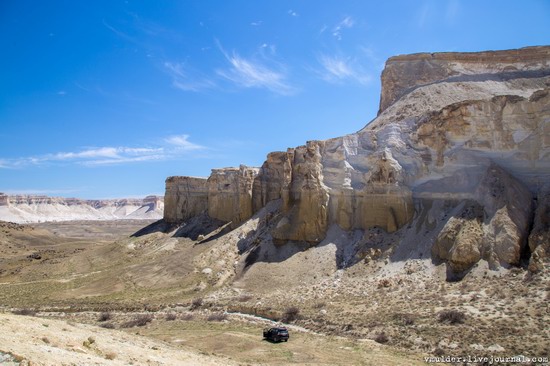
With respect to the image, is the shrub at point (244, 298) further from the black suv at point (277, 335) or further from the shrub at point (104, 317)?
the black suv at point (277, 335)

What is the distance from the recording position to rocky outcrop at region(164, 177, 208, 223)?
65.8 meters

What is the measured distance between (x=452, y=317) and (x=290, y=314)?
10.1 m

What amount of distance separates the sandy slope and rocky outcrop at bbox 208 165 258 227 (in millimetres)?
30581

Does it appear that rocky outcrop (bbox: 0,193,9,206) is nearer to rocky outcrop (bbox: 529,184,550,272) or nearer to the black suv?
the black suv

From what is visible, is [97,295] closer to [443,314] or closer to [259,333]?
[259,333]

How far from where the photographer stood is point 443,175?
114ft

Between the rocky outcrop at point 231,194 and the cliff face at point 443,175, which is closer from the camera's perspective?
the cliff face at point 443,175

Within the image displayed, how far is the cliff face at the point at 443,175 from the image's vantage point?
28750 mm

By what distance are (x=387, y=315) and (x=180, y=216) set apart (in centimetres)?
4697

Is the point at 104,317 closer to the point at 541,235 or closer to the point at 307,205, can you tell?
the point at 307,205

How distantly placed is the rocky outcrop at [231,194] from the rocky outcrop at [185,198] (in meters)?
6.40

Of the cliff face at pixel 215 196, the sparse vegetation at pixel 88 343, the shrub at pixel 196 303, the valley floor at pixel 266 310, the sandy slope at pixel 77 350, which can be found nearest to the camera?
the sandy slope at pixel 77 350

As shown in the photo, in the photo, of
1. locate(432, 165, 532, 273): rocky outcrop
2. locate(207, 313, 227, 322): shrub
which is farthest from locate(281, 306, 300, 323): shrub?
locate(432, 165, 532, 273): rocky outcrop

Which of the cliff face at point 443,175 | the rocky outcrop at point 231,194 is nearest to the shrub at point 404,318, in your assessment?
the cliff face at point 443,175
